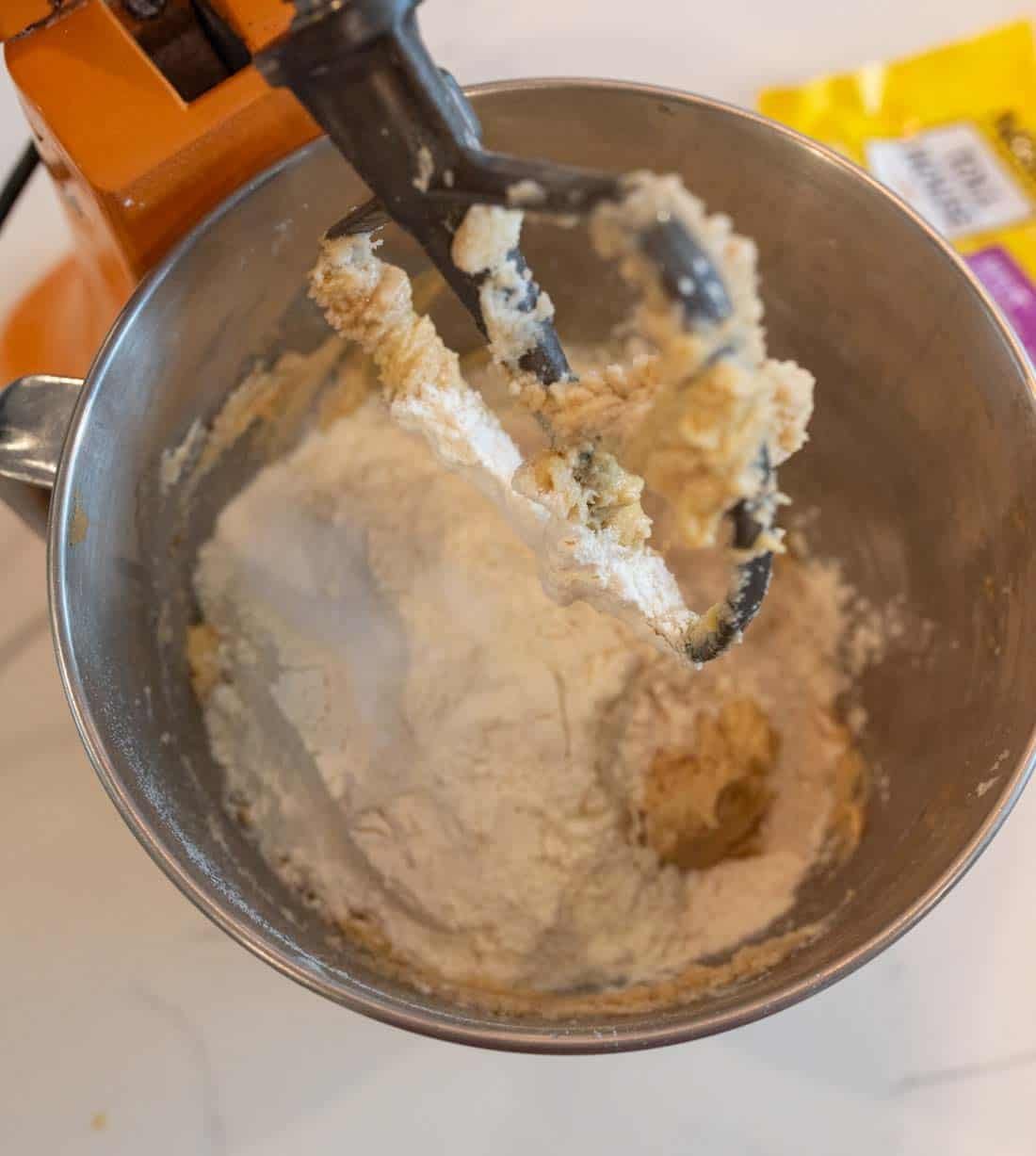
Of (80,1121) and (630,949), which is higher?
(80,1121)

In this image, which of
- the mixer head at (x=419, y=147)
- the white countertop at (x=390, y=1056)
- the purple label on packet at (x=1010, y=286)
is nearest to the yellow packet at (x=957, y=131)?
the purple label on packet at (x=1010, y=286)

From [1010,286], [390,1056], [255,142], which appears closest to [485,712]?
Result: [390,1056]

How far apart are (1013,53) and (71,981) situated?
98 centimetres

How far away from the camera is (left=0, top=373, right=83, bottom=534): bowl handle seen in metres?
0.49

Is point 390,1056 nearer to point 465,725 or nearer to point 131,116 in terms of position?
point 465,725

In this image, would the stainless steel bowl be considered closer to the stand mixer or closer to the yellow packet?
the stand mixer

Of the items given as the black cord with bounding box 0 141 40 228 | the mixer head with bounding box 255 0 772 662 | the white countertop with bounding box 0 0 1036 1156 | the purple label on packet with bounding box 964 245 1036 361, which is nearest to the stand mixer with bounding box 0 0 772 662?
the mixer head with bounding box 255 0 772 662

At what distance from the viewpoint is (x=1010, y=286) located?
0.73m

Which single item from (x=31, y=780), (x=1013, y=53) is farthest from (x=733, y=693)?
(x=1013, y=53)

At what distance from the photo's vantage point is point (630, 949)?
1.86ft

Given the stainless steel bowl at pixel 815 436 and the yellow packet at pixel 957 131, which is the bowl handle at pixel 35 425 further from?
the yellow packet at pixel 957 131

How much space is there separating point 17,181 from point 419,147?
57 cm

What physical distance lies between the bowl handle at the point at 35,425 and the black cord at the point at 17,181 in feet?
1.05

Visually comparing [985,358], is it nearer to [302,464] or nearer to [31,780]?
[302,464]
